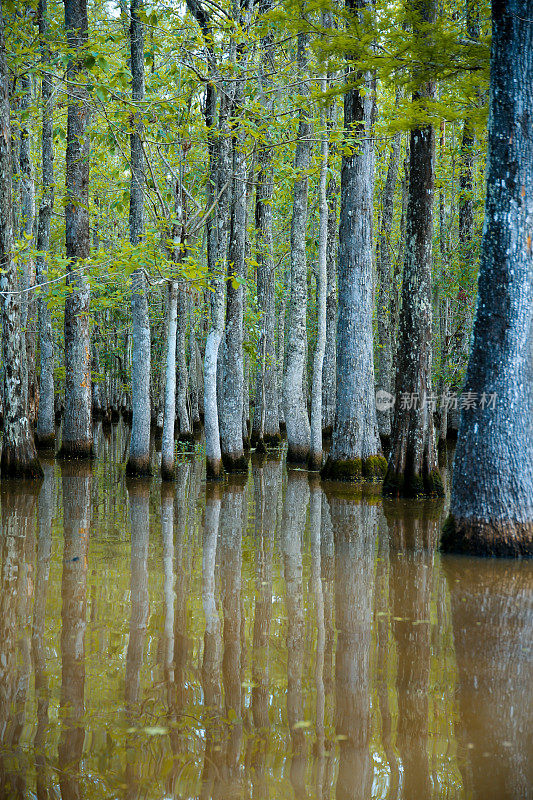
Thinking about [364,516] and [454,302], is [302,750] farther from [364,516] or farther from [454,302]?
[454,302]

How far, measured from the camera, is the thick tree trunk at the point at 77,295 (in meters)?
14.9

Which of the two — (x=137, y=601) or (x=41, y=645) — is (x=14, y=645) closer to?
(x=41, y=645)

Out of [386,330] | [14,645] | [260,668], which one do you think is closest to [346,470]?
[386,330]

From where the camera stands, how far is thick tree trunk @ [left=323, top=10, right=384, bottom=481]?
13.3 meters

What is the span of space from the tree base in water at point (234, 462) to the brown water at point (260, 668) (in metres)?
6.60

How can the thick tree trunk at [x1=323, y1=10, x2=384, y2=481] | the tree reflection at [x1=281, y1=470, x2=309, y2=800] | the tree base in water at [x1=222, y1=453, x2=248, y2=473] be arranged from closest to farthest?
the tree reflection at [x1=281, y1=470, x2=309, y2=800]
the thick tree trunk at [x1=323, y1=10, x2=384, y2=481]
the tree base in water at [x1=222, y1=453, x2=248, y2=473]

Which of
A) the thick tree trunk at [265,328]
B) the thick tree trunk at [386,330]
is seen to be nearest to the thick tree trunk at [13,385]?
the thick tree trunk at [265,328]

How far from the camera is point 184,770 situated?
301 centimetres

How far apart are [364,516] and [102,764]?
6.80 metres

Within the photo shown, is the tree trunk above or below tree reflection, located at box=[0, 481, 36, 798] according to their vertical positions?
above

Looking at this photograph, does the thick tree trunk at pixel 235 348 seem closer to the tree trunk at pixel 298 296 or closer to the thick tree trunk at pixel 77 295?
the tree trunk at pixel 298 296

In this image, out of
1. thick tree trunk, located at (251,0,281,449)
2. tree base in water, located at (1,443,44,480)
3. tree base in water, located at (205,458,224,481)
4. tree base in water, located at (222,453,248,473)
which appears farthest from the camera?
thick tree trunk, located at (251,0,281,449)

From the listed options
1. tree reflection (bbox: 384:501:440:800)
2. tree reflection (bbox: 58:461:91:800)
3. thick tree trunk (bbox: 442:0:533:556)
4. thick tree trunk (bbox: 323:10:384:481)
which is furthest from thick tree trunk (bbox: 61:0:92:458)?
thick tree trunk (bbox: 442:0:533:556)

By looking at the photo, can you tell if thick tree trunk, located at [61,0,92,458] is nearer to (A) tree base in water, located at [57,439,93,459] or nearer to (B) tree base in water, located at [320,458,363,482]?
(A) tree base in water, located at [57,439,93,459]
